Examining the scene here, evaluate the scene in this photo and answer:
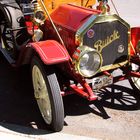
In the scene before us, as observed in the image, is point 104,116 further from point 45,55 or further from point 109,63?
point 45,55

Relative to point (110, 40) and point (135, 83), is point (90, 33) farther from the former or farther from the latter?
point (135, 83)

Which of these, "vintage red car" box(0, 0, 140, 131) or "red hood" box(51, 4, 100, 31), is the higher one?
"red hood" box(51, 4, 100, 31)

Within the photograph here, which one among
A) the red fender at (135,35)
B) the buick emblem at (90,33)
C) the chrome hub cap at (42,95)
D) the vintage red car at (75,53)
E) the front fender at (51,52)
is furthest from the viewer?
the red fender at (135,35)

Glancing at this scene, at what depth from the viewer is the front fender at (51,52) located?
3.49m

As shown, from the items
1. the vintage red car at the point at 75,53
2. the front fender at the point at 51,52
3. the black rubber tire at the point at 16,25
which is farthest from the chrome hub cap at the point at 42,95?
the black rubber tire at the point at 16,25

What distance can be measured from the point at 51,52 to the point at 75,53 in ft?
0.92

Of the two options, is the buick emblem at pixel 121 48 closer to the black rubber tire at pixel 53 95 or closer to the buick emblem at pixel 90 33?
the buick emblem at pixel 90 33

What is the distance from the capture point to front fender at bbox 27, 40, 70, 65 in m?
3.49

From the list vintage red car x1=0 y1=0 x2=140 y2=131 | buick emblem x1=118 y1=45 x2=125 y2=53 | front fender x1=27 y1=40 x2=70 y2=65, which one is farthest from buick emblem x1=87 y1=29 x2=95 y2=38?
buick emblem x1=118 y1=45 x2=125 y2=53

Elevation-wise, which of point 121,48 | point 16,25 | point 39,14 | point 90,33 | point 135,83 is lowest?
point 135,83

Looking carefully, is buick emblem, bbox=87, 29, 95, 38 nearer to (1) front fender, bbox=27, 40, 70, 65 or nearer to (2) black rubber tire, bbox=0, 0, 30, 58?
(1) front fender, bbox=27, 40, 70, 65

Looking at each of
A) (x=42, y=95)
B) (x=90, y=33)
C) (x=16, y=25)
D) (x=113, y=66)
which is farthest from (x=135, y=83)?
(x=16, y=25)

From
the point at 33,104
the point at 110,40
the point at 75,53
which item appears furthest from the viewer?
the point at 33,104

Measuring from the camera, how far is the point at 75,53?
→ 11.5ft
